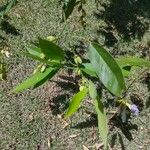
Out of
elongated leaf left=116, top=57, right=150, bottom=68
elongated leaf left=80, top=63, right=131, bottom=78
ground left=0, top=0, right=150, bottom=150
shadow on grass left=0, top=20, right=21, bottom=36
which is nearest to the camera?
elongated leaf left=116, top=57, right=150, bottom=68

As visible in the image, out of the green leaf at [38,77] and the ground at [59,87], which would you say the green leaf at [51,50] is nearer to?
the green leaf at [38,77]

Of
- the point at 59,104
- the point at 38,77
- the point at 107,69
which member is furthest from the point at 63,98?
the point at 107,69

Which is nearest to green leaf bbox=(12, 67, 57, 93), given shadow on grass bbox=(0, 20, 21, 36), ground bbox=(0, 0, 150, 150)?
ground bbox=(0, 0, 150, 150)

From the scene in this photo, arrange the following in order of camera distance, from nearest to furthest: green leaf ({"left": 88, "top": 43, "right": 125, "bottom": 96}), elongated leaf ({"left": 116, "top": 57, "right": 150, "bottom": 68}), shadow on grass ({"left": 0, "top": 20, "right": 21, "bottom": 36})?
green leaf ({"left": 88, "top": 43, "right": 125, "bottom": 96})
elongated leaf ({"left": 116, "top": 57, "right": 150, "bottom": 68})
shadow on grass ({"left": 0, "top": 20, "right": 21, "bottom": 36})

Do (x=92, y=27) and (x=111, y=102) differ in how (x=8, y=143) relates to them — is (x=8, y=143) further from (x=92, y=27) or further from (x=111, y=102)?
(x=92, y=27)

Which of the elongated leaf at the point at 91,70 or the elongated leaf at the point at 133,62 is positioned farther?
the elongated leaf at the point at 91,70

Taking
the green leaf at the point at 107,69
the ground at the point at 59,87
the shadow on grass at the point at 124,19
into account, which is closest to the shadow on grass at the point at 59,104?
the ground at the point at 59,87

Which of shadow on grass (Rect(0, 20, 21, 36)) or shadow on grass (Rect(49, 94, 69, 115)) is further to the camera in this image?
shadow on grass (Rect(0, 20, 21, 36))

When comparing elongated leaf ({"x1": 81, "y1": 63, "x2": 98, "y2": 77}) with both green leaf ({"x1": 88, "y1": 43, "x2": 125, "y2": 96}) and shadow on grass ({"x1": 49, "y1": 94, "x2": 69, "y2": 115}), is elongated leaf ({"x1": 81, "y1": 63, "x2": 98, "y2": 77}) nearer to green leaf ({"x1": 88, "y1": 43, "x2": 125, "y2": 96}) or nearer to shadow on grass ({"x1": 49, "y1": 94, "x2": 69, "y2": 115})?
green leaf ({"x1": 88, "y1": 43, "x2": 125, "y2": 96})
